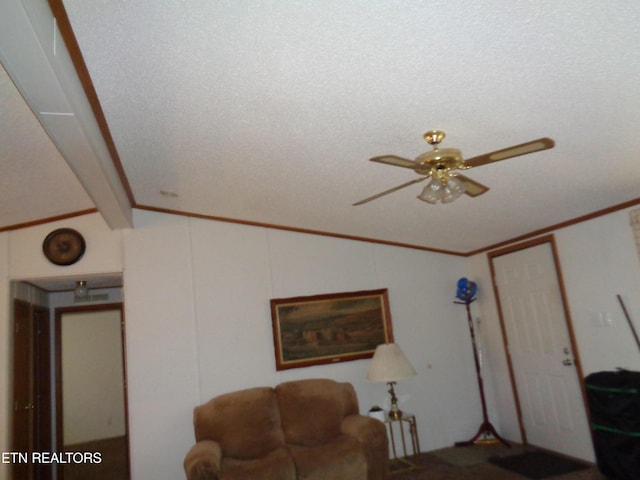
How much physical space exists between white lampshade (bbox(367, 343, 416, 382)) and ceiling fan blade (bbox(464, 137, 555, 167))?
8.70ft

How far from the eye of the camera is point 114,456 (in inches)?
247

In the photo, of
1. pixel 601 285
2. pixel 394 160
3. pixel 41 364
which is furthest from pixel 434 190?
pixel 41 364

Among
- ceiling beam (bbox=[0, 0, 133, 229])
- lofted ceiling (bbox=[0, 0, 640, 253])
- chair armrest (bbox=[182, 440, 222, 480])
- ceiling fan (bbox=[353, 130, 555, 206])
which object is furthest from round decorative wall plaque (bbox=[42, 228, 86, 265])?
ceiling fan (bbox=[353, 130, 555, 206])

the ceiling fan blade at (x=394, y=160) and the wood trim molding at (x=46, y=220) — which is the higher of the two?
the wood trim molding at (x=46, y=220)

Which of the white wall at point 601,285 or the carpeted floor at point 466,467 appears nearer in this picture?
the white wall at point 601,285

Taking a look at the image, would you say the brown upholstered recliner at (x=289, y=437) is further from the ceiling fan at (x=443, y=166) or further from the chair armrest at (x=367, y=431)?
the ceiling fan at (x=443, y=166)

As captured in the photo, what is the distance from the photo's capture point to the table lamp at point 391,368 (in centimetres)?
448

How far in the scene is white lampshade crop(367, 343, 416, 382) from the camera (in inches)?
176

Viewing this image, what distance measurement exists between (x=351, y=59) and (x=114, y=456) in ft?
20.3

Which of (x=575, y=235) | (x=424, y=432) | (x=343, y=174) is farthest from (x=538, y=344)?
(x=343, y=174)

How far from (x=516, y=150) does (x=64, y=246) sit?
13.6ft

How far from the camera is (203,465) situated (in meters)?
3.40

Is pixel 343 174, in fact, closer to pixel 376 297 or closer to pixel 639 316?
pixel 376 297

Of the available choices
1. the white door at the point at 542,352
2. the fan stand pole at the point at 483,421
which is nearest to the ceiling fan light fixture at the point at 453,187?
the white door at the point at 542,352
